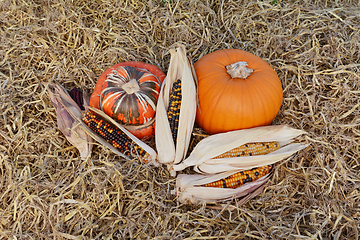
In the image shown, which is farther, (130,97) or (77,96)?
(77,96)

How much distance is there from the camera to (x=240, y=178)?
263 cm

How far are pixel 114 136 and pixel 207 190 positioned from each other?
112 cm

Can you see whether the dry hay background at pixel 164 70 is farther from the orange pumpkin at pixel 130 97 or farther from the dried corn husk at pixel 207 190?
the orange pumpkin at pixel 130 97

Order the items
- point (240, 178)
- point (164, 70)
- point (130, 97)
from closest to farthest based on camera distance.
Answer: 1. point (240, 178)
2. point (130, 97)
3. point (164, 70)

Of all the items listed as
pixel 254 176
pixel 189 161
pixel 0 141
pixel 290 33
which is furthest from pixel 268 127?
pixel 0 141

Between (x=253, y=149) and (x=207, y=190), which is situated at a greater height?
(x=253, y=149)

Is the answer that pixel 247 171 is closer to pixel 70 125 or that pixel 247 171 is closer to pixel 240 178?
pixel 240 178

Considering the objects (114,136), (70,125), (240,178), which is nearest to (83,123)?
(70,125)

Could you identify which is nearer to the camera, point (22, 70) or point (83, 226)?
point (83, 226)

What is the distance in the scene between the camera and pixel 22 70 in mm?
3336

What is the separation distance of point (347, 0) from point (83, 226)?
4.40m

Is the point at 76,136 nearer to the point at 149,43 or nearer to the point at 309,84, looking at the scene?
the point at 149,43

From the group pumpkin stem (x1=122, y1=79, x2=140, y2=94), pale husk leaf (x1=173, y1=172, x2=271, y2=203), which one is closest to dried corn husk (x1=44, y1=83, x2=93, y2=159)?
pumpkin stem (x1=122, y1=79, x2=140, y2=94)

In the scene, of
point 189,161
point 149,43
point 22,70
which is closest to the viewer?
point 189,161
